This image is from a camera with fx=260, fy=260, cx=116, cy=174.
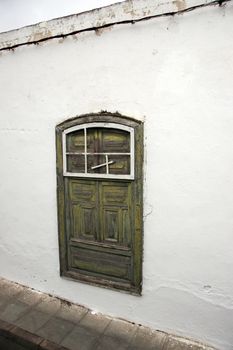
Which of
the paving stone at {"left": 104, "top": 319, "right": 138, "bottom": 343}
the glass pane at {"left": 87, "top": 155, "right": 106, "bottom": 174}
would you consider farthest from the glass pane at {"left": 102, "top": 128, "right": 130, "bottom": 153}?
the paving stone at {"left": 104, "top": 319, "right": 138, "bottom": 343}

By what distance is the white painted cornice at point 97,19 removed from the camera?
2.75 meters

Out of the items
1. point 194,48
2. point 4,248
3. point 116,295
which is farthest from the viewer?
point 4,248

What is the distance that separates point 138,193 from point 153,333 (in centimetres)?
177

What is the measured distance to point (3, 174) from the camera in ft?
13.7

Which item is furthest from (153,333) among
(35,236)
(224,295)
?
(35,236)

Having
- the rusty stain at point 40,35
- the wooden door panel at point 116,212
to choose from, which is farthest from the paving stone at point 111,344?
the rusty stain at point 40,35

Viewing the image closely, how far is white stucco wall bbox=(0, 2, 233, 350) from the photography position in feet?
8.97

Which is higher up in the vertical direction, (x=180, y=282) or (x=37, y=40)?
(x=37, y=40)

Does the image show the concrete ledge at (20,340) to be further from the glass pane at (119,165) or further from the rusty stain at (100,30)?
the rusty stain at (100,30)

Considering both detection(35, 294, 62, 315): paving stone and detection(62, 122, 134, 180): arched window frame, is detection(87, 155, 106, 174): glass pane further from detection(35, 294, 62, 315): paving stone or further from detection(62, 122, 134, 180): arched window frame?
detection(35, 294, 62, 315): paving stone

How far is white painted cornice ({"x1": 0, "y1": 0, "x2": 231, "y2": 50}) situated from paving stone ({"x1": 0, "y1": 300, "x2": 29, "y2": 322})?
3754mm

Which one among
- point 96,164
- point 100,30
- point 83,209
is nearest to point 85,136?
point 96,164

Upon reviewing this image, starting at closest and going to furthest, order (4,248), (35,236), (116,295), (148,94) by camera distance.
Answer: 1. (148,94)
2. (116,295)
3. (35,236)
4. (4,248)

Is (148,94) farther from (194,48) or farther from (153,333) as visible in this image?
(153,333)
